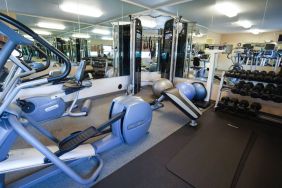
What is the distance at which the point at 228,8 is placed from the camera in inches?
162

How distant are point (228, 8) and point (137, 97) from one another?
3889mm

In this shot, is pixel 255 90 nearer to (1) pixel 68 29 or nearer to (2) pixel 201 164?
(2) pixel 201 164

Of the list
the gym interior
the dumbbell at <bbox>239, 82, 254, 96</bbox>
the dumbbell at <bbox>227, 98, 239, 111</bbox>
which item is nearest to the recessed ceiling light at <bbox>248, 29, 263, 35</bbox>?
the gym interior

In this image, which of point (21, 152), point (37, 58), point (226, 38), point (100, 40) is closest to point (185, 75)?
point (226, 38)

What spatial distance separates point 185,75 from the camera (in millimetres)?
4719

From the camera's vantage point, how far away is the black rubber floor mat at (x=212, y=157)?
1559mm

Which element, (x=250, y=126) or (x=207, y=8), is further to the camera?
(x=207, y=8)

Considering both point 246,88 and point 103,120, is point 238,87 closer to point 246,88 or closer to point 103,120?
point 246,88

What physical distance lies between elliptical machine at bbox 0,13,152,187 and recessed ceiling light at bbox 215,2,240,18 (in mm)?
3790

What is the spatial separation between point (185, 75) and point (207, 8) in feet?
6.35

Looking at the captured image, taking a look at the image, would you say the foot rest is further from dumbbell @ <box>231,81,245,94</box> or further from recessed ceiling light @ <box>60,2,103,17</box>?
recessed ceiling light @ <box>60,2,103,17</box>

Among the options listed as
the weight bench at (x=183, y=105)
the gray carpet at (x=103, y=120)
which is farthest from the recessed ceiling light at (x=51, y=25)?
the weight bench at (x=183, y=105)

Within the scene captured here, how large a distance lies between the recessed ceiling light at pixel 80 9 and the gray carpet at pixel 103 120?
7.30ft

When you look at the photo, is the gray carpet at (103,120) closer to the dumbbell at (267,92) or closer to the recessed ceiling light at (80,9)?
the dumbbell at (267,92)
